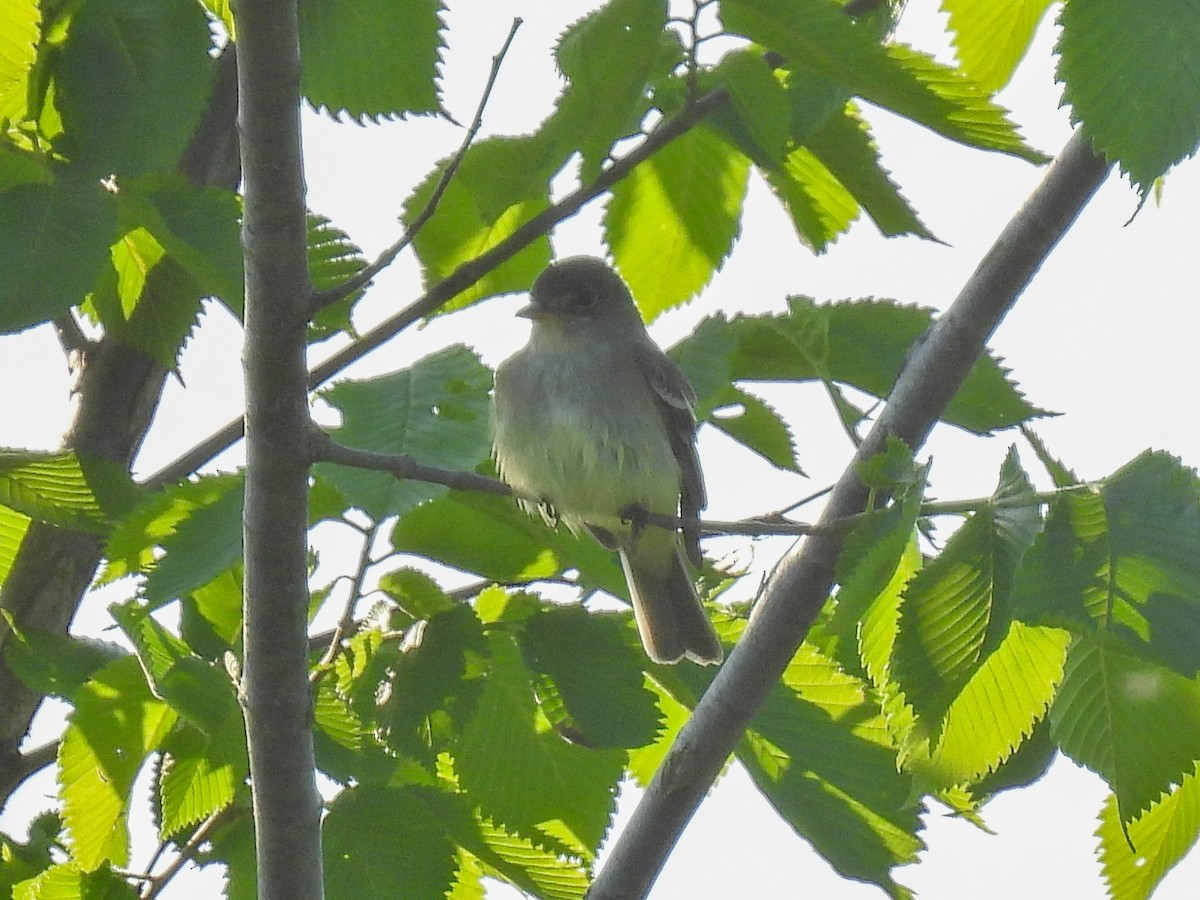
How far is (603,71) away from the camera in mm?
2100

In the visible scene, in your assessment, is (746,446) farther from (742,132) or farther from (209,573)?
(209,573)

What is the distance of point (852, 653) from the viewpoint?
9.46 ft

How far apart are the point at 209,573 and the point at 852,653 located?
1221 mm

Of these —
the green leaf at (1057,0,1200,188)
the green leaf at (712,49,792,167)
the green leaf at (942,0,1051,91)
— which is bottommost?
the green leaf at (1057,0,1200,188)

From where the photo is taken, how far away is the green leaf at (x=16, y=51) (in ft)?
7.48

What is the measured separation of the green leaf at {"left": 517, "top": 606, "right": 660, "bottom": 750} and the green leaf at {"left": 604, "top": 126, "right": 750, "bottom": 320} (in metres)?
0.63

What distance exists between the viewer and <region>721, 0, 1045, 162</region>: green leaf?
6.59ft

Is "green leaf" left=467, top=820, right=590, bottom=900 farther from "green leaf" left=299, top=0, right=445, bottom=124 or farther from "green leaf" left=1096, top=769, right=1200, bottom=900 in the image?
"green leaf" left=299, top=0, right=445, bottom=124

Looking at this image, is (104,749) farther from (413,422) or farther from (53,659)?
(413,422)

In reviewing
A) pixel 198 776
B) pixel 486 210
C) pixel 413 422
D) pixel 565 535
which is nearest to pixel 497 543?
pixel 565 535

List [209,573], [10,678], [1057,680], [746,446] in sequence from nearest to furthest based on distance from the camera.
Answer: [1057,680] → [209,573] → [746,446] → [10,678]

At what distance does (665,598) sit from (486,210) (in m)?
2.18

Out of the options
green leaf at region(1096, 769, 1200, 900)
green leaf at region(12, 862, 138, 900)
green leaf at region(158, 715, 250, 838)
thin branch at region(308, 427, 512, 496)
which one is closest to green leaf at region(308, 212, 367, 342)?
thin branch at region(308, 427, 512, 496)

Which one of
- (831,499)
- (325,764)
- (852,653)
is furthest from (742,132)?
(325,764)
